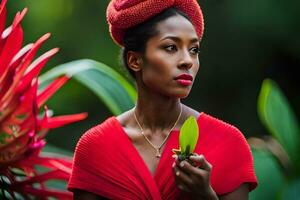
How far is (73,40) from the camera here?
15.6 feet

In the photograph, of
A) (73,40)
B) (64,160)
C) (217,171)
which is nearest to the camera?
(217,171)

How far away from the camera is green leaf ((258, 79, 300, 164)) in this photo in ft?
8.08

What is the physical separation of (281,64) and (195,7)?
259 cm

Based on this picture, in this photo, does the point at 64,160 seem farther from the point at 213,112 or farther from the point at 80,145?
the point at 213,112

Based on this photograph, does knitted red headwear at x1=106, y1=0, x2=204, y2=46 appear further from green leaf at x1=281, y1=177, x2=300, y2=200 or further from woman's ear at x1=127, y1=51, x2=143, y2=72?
green leaf at x1=281, y1=177, x2=300, y2=200

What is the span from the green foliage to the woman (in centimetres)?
39

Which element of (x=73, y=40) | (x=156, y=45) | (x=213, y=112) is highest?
(x=156, y=45)

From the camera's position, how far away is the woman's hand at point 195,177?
1948mm

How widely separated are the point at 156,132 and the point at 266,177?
0.47 m

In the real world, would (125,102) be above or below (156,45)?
below

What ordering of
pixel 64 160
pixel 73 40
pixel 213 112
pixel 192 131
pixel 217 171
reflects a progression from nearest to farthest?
pixel 192 131 < pixel 217 171 < pixel 64 160 < pixel 213 112 < pixel 73 40

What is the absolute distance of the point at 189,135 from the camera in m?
1.91

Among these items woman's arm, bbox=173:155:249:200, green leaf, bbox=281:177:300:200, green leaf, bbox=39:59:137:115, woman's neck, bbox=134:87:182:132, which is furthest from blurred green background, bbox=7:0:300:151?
woman's arm, bbox=173:155:249:200

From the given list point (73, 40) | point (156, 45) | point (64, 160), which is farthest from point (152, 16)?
point (73, 40)
